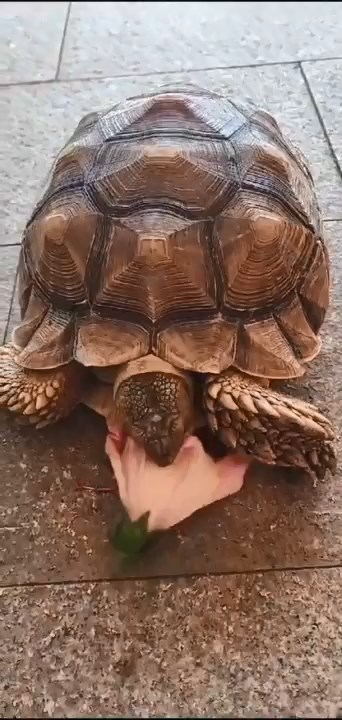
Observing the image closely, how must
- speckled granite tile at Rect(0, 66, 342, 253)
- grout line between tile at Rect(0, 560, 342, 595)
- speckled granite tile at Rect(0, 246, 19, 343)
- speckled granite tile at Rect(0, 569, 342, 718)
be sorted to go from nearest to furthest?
speckled granite tile at Rect(0, 569, 342, 718)
grout line between tile at Rect(0, 560, 342, 595)
speckled granite tile at Rect(0, 246, 19, 343)
speckled granite tile at Rect(0, 66, 342, 253)

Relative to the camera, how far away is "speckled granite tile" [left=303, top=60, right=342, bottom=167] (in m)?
2.02

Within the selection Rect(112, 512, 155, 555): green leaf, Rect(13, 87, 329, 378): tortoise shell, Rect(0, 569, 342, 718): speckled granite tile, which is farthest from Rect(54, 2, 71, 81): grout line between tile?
Rect(0, 569, 342, 718): speckled granite tile

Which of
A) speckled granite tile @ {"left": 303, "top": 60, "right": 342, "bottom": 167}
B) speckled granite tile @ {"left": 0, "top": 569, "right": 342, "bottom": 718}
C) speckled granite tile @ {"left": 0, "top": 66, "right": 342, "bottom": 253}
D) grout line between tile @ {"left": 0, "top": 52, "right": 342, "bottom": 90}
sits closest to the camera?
speckled granite tile @ {"left": 0, "top": 569, "right": 342, "bottom": 718}

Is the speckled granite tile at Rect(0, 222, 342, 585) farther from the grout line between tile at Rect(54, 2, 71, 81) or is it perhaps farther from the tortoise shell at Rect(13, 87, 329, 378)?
the grout line between tile at Rect(54, 2, 71, 81)

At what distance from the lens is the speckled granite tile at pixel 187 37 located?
2.36m

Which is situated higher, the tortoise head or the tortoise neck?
the tortoise neck

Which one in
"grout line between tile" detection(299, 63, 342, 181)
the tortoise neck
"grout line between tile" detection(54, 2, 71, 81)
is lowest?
"grout line between tile" detection(299, 63, 342, 181)

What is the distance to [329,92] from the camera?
2162 mm

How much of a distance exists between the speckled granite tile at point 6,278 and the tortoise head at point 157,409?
1.40ft

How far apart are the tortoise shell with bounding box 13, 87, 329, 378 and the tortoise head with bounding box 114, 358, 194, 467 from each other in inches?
1.2

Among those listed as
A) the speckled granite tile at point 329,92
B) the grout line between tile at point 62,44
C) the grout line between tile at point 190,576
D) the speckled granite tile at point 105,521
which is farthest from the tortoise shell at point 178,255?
the grout line between tile at point 62,44

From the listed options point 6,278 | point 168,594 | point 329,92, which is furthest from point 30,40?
point 168,594

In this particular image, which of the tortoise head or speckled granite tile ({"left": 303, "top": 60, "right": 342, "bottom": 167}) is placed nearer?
the tortoise head

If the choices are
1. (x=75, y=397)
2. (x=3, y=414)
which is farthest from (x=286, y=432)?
(x=3, y=414)
